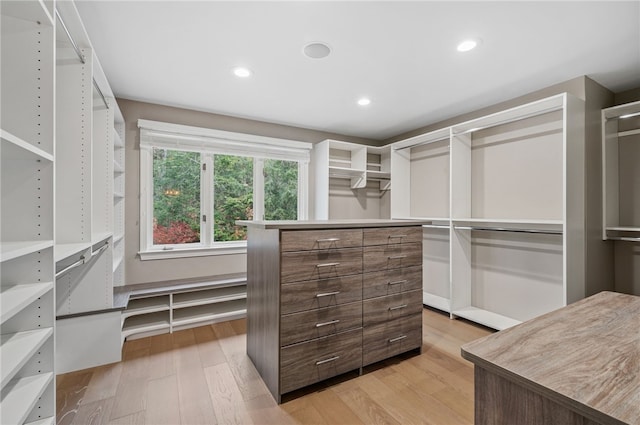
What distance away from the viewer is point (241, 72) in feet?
8.38

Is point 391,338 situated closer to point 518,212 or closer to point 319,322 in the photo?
point 319,322

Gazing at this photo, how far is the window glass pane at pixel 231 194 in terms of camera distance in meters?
3.71

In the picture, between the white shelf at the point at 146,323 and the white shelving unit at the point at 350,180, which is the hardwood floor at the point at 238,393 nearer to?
the white shelf at the point at 146,323

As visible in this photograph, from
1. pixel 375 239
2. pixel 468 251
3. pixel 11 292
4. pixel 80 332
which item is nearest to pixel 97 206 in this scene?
pixel 80 332

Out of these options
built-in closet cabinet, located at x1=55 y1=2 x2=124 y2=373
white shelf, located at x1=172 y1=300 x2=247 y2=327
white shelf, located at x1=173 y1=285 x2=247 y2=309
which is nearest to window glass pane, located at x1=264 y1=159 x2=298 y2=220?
white shelf, located at x1=173 y1=285 x2=247 y2=309

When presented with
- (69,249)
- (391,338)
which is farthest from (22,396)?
(391,338)

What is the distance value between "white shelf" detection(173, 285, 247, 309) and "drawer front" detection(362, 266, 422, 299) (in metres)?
1.74

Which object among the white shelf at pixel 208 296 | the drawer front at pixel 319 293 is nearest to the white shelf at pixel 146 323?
the white shelf at pixel 208 296

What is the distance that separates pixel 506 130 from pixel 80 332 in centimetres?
438

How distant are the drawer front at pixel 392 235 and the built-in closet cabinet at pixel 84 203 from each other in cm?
176

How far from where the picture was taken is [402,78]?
2.69 metres

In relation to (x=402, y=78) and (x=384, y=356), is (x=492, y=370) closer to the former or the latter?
(x=384, y=356)

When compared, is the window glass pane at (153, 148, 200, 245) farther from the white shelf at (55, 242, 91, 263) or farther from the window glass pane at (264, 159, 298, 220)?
the white shelf at (55, 242, 91, 263)

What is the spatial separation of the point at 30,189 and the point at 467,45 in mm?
2664
